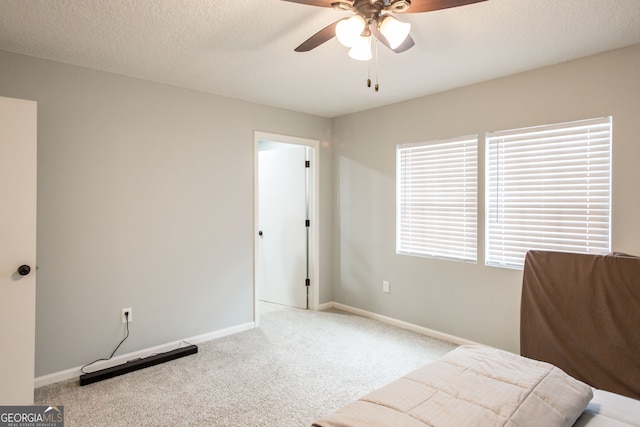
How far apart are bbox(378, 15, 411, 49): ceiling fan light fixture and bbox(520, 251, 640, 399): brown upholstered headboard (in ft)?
6.00

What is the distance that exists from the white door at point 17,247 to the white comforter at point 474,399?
2.13m

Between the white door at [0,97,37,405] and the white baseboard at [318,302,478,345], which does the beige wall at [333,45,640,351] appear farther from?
the white door at [0,97,37,405]

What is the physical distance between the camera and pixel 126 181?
10.1ft

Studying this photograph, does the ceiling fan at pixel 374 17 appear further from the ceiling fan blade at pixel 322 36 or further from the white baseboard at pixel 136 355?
the white baseboard at pixel 136 355

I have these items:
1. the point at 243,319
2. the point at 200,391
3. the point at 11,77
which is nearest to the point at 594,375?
the point at 200,391

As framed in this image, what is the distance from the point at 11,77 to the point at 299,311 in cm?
349

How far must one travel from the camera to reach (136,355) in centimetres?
310

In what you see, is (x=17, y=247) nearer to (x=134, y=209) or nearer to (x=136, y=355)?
(x=134, y=209)

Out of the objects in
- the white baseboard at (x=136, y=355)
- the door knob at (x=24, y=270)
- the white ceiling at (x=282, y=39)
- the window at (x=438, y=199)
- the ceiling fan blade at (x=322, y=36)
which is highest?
the white ceiling at (x=282, y=39)

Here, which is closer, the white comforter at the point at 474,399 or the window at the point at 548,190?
the white comforter at the point at 474,399

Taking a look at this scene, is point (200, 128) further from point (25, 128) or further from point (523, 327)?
point (523, 327)

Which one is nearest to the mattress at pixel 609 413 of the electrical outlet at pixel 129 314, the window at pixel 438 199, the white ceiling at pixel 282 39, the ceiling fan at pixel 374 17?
the ceiling fan at pixel 374 17

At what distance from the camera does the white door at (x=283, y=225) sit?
459 centimetres

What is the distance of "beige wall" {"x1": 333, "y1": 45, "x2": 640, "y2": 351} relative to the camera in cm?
251
